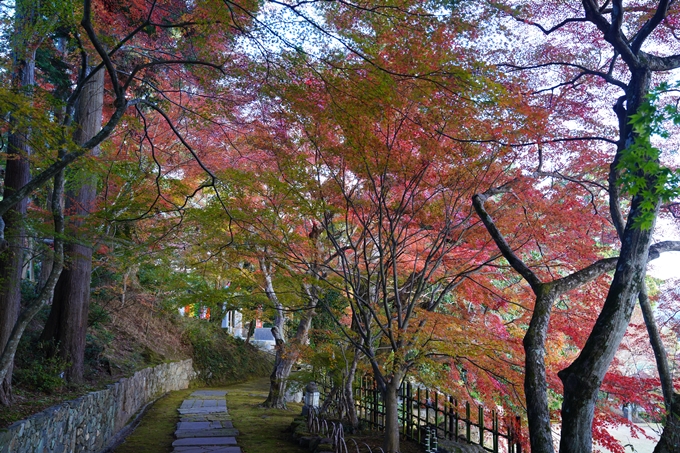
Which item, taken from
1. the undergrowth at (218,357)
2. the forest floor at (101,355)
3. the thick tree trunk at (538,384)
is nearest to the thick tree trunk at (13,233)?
the forest floor at (101,355)

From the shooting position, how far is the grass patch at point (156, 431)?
26.8 ft

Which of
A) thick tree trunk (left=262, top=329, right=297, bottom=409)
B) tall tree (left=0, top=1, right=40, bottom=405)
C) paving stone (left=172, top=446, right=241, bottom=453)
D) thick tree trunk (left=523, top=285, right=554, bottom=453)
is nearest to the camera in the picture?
thick tree trunk (left=523, top=285, right=554, bottom=453)

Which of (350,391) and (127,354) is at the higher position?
(127,354)

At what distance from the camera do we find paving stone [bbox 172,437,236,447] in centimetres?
832

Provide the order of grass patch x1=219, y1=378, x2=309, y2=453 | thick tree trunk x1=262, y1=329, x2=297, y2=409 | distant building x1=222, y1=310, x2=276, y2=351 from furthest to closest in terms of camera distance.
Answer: distant building x1=222, y1=310, x2=276, y2=351 → thick tree trunk x1=262, y1=329, x2=297, y2=409 → grass patch x1=219, y1=378, x2=309, y2=453

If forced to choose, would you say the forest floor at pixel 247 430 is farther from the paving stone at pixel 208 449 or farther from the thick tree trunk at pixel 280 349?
the thick tree trunk at pixel 280 349

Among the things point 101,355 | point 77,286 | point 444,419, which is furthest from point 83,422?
point 444,419

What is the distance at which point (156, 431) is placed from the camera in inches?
371

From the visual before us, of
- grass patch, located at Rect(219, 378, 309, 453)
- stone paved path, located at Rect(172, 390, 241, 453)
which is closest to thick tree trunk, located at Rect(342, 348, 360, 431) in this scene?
grass patch, located at Rect(219, 378, 309, 453)

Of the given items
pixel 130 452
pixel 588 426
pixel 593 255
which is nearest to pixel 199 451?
pixel 130 452

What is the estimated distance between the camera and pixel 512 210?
769 cm

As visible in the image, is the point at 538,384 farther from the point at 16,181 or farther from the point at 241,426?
the point at 16,181

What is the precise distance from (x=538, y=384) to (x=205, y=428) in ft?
23.2

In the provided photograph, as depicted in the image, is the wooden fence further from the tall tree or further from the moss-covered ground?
the tall tree
